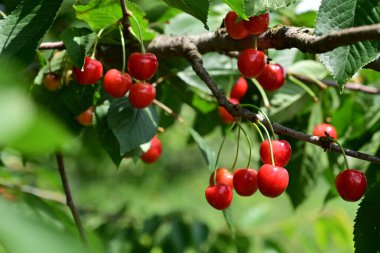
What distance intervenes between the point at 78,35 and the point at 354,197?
2.60ft

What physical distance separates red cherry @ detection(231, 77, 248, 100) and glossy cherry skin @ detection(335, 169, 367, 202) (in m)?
0.68

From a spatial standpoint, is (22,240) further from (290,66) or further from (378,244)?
(290,66)

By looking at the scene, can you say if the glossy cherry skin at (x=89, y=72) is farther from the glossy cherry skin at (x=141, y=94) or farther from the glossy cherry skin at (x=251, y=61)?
the glossy cherry skin at (x=251, y=61)

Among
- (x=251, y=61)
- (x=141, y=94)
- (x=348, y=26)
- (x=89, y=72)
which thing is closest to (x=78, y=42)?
(x=89, y=72)

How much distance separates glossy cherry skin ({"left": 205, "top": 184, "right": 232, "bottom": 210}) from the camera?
134 centimetres

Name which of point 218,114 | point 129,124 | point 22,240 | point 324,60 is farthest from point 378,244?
point 22,240

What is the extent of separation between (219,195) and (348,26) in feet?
1.70

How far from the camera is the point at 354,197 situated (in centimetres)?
117

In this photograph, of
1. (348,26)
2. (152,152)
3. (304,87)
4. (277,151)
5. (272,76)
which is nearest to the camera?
(348,26)

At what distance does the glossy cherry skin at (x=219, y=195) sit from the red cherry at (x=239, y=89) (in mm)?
536

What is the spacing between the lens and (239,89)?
1.81 meters

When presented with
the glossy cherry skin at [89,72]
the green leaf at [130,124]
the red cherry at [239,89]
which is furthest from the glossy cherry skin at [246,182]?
the red cherry at [239,89]

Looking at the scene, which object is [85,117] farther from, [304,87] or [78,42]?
[304,87]

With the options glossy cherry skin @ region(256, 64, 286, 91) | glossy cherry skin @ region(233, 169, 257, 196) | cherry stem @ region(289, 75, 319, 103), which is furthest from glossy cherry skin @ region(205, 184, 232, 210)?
cherry stem @ region(289, 75, 319, 103)
